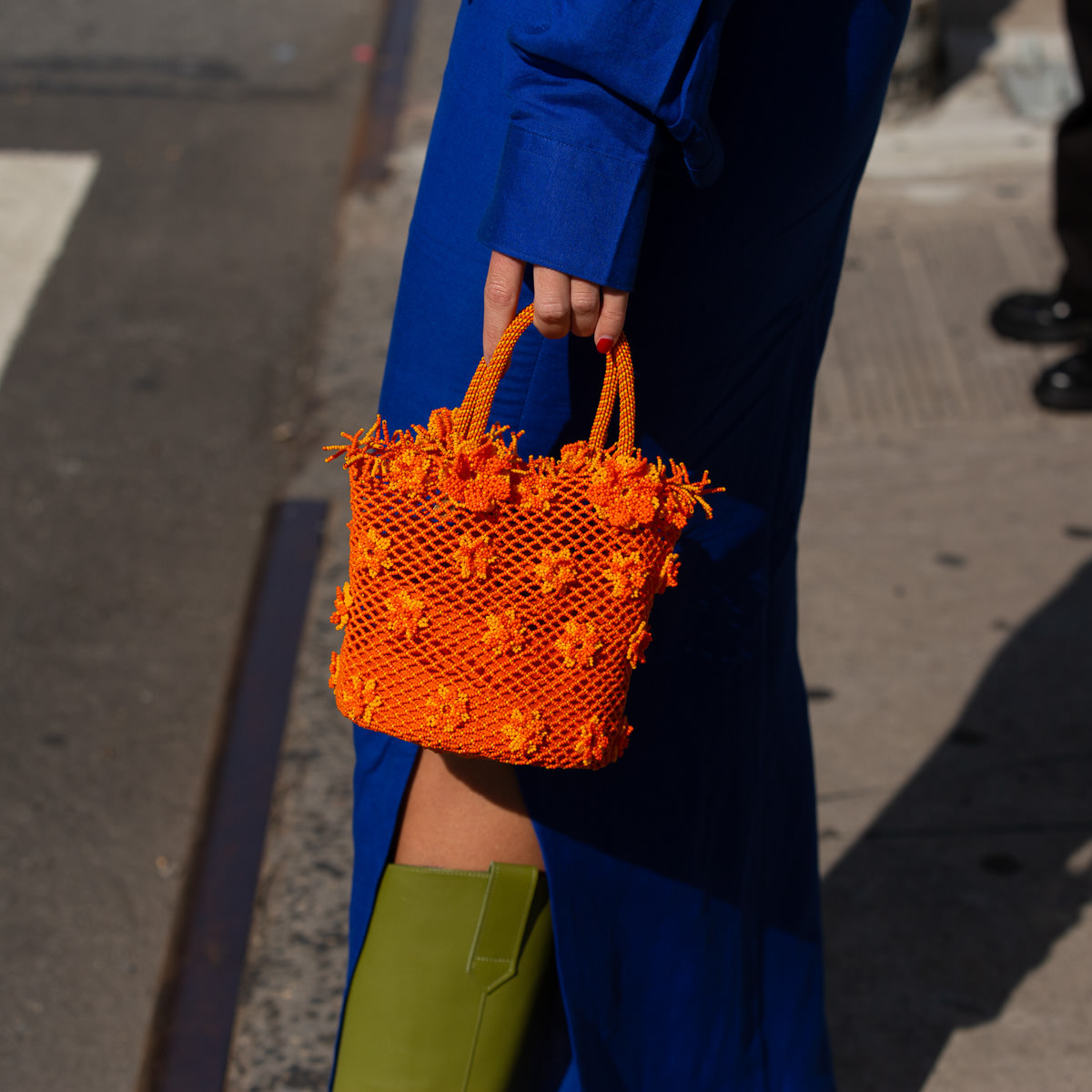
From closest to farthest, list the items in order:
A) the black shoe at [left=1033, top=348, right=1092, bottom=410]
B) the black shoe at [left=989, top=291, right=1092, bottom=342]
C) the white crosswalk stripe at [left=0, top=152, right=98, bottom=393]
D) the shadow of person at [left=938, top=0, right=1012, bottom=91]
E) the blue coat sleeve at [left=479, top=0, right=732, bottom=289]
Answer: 1. the blue coat sleeve at [left=479, top=0, right=732, bottom=289]
2. the black shoe at [left=1033, top=348, right=1092, bottom=410]
3. the black shoe at [left=989, top=291, right=1092, bottom=342]
4. the white crosswalk stripe at [left=0, top=152, right=98, bottom=393]
5. the shadow of person at [left=938, top=0, right=1012, bottom=91]

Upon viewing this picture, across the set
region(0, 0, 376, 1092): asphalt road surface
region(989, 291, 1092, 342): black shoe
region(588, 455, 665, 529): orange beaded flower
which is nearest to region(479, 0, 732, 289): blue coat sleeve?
region(588, 455, 665, 529): orange beaded flower

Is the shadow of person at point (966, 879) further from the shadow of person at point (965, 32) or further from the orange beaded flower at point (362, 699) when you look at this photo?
the shadow of person at point (965, 32)

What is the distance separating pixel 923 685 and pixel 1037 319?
1485 mm

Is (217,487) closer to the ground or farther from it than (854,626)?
closer to the ground

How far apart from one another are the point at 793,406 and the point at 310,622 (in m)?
1.76

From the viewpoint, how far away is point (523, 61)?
1117 mm

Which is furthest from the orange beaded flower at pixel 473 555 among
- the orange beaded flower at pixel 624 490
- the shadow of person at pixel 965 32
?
the shadow of person at pixel 965 32

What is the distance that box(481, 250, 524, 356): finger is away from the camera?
115 cm

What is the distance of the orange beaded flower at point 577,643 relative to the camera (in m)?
1.22

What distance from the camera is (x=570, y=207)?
3.63ft

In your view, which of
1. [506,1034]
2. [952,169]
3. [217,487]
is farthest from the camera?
[952,169]

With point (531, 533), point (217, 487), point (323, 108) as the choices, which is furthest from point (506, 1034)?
point (323, 108)

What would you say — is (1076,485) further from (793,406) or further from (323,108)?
(323,108)

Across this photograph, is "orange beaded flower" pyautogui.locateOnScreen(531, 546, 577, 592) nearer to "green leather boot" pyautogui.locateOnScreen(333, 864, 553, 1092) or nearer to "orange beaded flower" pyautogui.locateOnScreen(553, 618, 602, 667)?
"orange beaded flower" pyautogui.locateOnScreen(553, 618, 602, 667)
